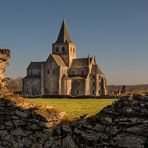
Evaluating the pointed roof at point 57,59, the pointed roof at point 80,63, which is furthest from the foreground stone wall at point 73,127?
the pointed roof at point 80,63

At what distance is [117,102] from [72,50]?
94223 mm

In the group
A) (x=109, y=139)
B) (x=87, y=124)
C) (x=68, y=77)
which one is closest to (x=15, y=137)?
(x=87, y=124)

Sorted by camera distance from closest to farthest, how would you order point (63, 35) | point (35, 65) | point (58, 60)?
point (58, 60), point (35, 65), point (63, 35)

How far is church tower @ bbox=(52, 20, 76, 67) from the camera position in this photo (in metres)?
99.2

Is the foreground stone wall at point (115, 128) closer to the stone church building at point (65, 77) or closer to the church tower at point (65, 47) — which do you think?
the stone church building at point (65, 77)

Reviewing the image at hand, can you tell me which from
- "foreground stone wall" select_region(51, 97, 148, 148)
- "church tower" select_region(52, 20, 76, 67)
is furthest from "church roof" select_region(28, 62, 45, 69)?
"foreground stone wall" select_region(51, 97, 148, 148)

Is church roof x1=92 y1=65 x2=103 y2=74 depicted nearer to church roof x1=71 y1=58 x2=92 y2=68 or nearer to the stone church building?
the stone church building

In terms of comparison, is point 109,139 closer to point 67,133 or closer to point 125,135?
point 125,135

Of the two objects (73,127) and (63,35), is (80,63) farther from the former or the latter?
(73,127)

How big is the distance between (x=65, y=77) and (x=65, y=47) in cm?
1217

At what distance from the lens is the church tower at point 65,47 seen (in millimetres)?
99250

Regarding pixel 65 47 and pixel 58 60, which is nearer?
pixel 58 60

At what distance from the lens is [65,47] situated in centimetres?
10112

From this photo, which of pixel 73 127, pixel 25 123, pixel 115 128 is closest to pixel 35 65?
pixel 25 123
